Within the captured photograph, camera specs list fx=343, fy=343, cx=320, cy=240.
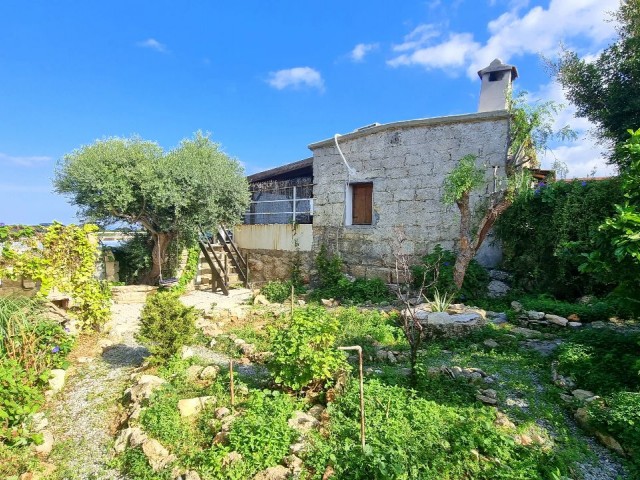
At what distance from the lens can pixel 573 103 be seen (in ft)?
34.5

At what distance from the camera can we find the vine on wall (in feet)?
18.4

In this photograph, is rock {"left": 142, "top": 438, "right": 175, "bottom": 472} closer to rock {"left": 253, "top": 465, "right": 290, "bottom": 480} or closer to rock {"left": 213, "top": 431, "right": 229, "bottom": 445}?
rock {"left": 213, "top": 431, "right": 229, "bottom": 445}

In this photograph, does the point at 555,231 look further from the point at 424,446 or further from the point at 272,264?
the point at 272,264

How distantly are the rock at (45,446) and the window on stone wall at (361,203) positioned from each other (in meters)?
8.26

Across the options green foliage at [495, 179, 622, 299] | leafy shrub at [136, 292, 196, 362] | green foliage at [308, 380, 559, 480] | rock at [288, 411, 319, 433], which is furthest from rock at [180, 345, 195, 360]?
green foliage at [495, 179, 622, 299]

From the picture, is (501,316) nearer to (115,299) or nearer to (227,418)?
(227,418)

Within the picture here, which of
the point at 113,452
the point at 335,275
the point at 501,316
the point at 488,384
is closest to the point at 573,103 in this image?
the point at 501,316

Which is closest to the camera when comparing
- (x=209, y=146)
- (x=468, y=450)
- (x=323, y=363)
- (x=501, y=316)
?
(x=468, y=450)

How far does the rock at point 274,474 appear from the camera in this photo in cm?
290

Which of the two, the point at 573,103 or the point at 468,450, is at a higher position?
the point at 573,103

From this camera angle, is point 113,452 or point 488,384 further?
point 488,384

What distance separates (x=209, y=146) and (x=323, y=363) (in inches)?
355

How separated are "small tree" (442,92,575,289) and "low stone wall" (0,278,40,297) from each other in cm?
788

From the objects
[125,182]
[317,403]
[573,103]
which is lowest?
[317,403]
